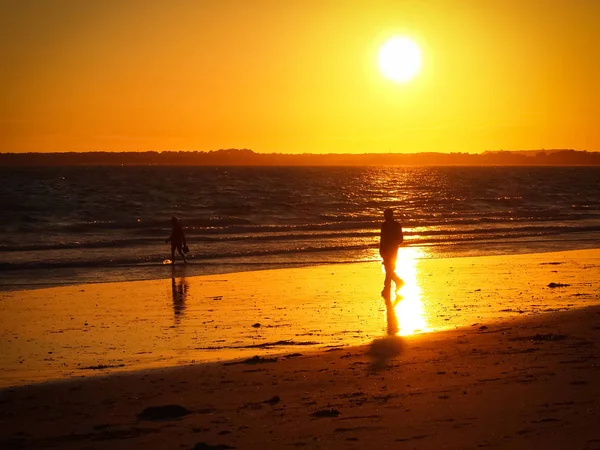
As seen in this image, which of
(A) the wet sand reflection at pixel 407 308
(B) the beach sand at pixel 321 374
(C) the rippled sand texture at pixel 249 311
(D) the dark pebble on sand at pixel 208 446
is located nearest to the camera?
(D) the dark pebble on sand at pixel 208 446

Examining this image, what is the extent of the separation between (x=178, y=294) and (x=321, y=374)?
8594 millimetres

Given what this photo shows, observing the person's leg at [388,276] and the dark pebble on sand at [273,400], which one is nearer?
the dark pebble on sand at [273,400]

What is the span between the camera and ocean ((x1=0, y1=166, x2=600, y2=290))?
24266mm

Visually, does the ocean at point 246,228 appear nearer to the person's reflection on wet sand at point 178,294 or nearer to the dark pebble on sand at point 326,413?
the person's reflection on wet sand at point 178,294

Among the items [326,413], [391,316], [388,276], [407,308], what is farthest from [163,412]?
[388,276]

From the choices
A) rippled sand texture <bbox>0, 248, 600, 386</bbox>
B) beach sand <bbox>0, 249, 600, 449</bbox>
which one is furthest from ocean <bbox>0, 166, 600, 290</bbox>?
beach sand <bbox>0, 249, 600, 449</bbox>

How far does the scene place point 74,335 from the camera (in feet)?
39.0

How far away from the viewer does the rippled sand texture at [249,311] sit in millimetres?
10517

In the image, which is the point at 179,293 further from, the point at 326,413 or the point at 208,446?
the point at 208,446

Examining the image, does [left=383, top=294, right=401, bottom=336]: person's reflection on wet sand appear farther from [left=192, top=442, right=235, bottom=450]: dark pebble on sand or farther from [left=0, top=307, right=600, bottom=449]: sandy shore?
[left=192, top=442, right=235, bottom=450]: dark pebble on sand

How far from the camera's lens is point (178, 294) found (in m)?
16.9

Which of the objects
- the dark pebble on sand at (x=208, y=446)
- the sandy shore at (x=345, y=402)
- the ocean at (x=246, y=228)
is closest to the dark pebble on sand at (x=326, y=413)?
the sandy shore at (x=345, y=402)

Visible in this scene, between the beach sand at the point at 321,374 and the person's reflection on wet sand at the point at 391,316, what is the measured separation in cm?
10

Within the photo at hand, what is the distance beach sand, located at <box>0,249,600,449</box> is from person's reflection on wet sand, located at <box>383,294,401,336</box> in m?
0.10
